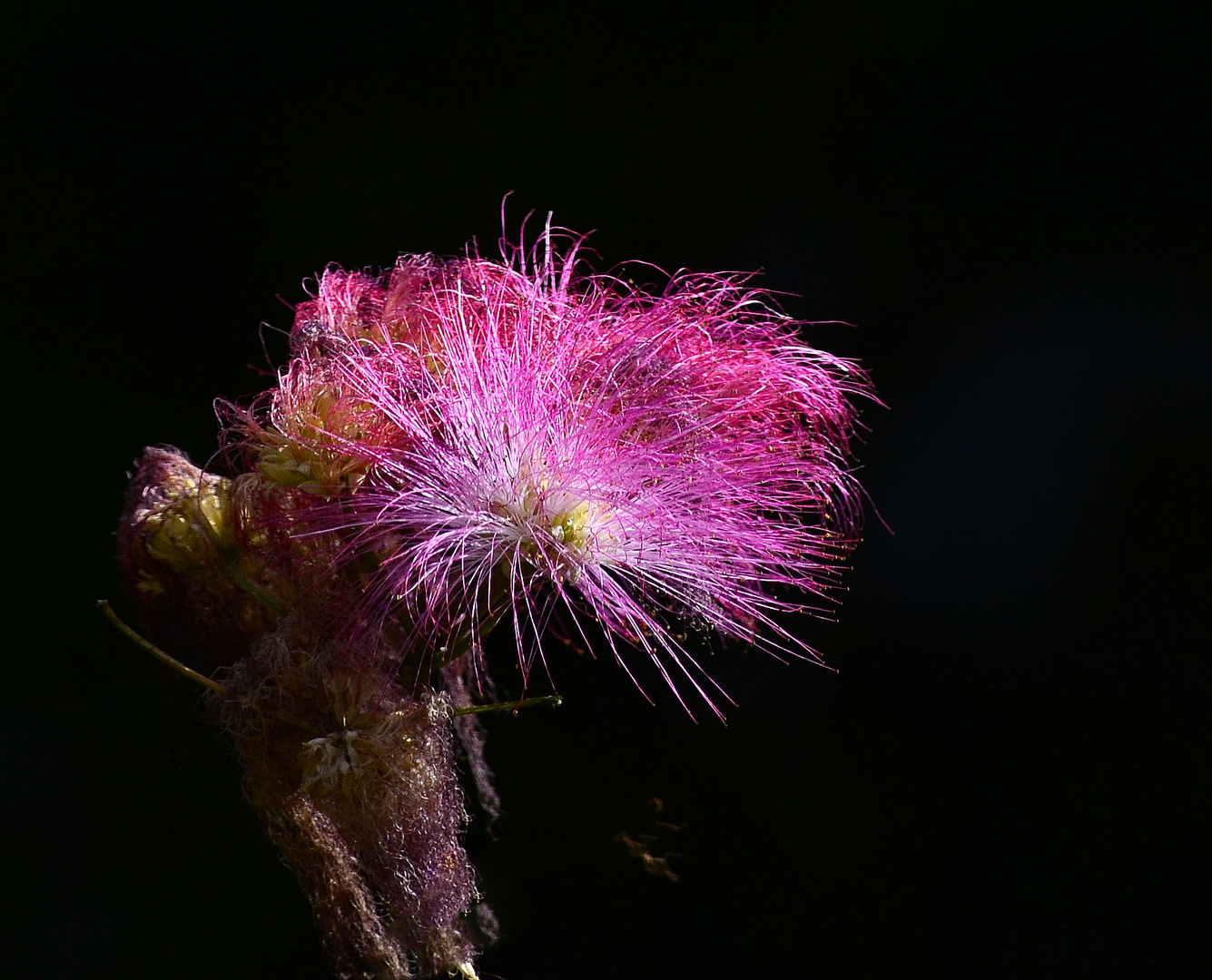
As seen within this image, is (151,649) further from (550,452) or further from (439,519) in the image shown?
(550,452)

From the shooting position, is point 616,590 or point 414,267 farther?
point 414,267

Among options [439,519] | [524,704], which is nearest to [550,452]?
[439,519]

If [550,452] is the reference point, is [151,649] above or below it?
below

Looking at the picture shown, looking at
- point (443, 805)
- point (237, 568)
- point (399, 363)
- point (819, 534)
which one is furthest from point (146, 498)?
point (819, 534)

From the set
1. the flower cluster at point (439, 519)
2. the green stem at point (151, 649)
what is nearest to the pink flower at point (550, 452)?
the flower cluster at point (439, 519)

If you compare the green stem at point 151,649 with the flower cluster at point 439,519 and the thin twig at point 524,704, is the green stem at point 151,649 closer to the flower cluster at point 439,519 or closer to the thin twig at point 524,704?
the flower cluster at point 439,519

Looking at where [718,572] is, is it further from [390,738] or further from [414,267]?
[414,267]

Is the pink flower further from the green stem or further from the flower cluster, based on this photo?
the green stem

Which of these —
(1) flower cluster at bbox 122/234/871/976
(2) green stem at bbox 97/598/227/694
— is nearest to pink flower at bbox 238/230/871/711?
(1) flower cluster at bbox 122/234/871/976
